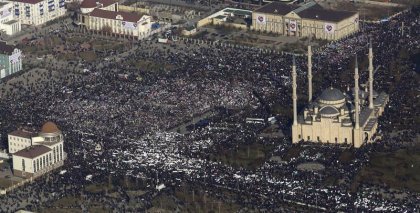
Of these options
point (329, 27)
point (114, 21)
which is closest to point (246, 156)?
point (329, 27)

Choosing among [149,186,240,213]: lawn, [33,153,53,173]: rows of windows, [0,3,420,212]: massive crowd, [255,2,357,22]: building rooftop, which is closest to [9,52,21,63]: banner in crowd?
[0,3,420,212]: massive crowd

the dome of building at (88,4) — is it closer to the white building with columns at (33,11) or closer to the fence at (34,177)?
the white building with columns at (33,11)

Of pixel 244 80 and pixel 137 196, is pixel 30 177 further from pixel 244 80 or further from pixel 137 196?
pixel 244 80

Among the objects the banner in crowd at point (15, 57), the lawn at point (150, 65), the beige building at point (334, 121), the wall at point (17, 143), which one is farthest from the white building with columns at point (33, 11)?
the beige building at point (334, 121)

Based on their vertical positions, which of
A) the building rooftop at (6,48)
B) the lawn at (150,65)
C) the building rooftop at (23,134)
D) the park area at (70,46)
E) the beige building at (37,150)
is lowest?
the beige building at (37,150)

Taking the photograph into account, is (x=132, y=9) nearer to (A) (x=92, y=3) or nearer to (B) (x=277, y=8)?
(A) (x=92, y=3)
